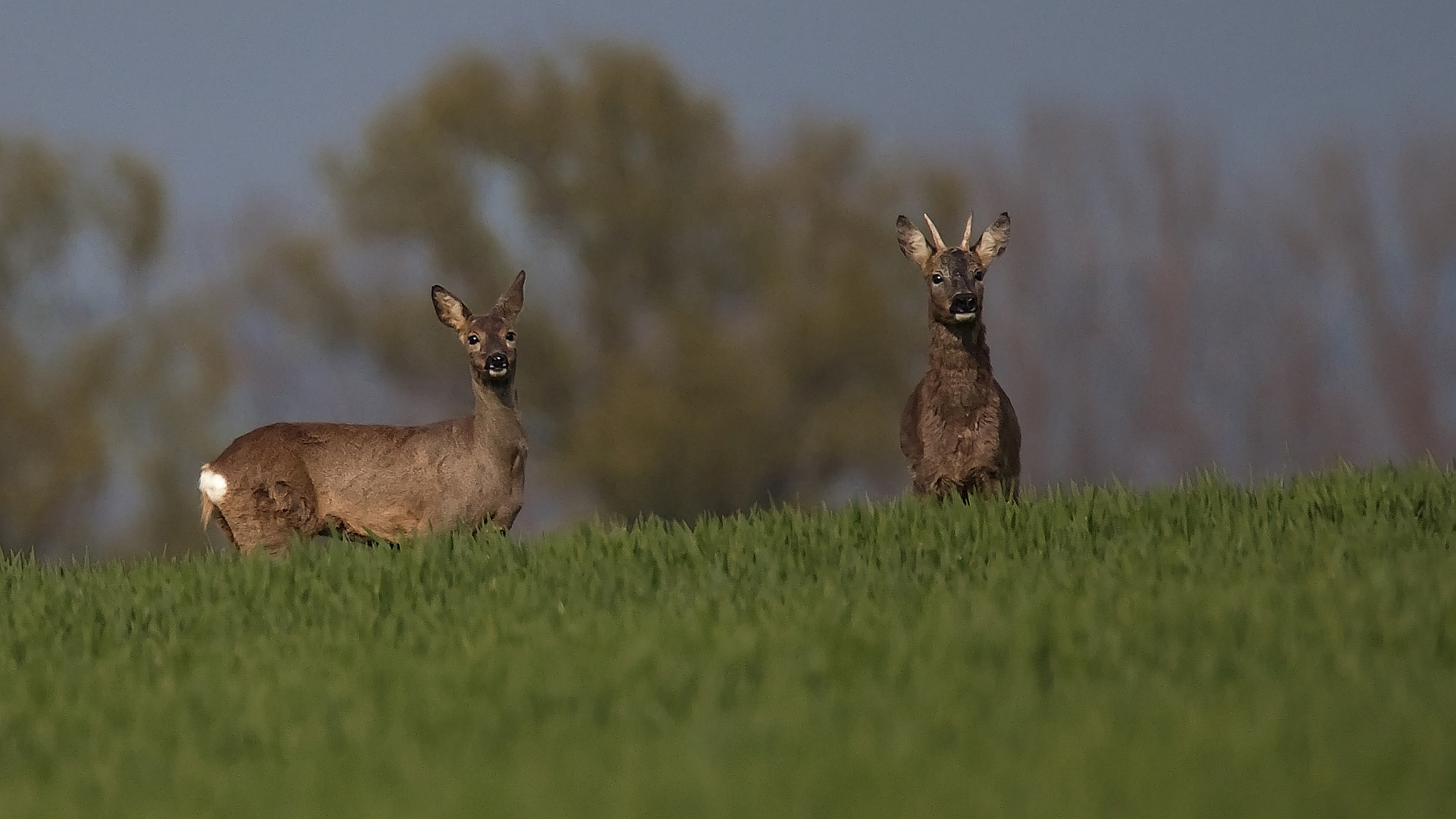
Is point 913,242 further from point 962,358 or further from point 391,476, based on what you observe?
point 391,476

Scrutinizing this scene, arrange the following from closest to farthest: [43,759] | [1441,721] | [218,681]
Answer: [1441,721] → [43,759] → [218,681]

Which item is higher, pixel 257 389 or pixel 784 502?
pixel 257 389

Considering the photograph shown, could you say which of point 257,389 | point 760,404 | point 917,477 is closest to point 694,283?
point 760,404

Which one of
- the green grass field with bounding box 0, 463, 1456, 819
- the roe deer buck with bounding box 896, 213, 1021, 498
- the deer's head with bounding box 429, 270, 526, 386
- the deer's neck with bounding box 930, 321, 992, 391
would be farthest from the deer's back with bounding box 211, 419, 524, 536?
the deer's neck with bounding box 930, 321, 992, 391

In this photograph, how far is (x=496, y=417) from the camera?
11859 millimetres

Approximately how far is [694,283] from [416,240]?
13.3 feet

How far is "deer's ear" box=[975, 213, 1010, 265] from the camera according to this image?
11.9 m

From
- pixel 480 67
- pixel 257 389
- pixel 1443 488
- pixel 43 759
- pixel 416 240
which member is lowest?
pixel 43 759

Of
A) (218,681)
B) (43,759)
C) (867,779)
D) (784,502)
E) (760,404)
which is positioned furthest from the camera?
(760,404)

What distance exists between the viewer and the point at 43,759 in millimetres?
6547

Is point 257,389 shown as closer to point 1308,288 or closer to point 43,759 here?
point 1308,288

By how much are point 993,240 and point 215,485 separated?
532 cm

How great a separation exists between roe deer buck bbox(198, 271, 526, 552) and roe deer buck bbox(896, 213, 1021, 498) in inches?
103

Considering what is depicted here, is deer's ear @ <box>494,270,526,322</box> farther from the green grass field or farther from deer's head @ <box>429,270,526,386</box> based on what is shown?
the green grass field
